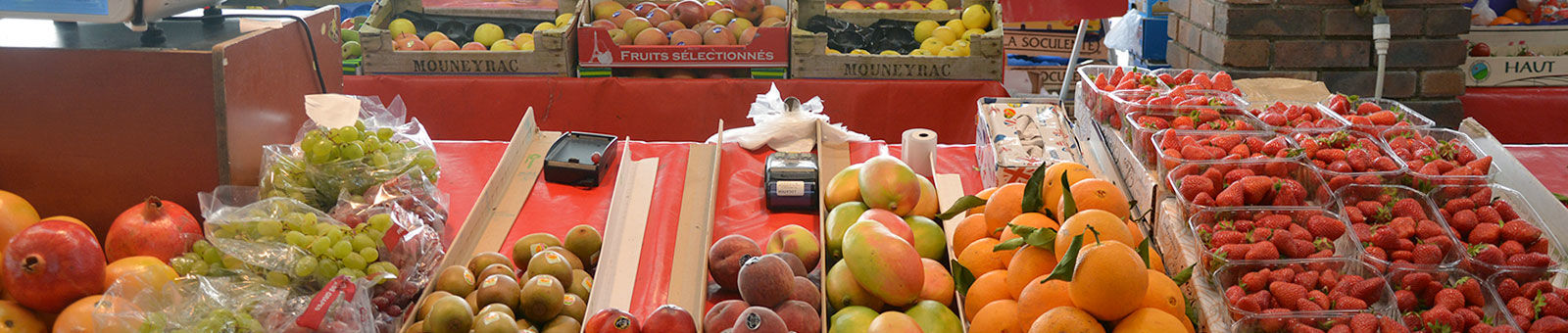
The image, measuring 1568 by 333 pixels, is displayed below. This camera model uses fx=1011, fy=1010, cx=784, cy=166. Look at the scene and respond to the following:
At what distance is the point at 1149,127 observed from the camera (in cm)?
201

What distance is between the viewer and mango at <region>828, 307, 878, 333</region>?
1.48 meters

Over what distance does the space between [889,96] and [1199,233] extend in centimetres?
226

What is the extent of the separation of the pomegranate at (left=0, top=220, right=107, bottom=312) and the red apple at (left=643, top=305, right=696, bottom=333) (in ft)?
2.61

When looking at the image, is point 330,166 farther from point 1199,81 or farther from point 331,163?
point 1199,81

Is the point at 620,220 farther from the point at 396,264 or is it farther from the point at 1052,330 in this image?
the point at 1052,330

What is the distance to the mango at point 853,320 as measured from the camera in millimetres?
1476

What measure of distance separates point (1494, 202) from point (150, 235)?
7.16ft

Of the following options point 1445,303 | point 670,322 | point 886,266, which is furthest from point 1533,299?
point 670,322

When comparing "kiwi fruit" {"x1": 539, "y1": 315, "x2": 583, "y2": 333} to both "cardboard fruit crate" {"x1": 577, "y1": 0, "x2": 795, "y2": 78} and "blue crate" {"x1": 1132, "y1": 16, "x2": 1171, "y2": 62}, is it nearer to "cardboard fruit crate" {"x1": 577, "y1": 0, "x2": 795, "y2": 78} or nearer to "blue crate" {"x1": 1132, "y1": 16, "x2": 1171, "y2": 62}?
"cardboard fruit crate" {"x1": 577, "y1": 0, "x2": 795, "y2": 78}

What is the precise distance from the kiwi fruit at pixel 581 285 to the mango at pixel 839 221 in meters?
0.41

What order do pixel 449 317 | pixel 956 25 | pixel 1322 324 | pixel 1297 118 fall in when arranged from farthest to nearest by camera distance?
pixel 956 25, pixel 1297 118, pixel 449 317, pixel 1322 324

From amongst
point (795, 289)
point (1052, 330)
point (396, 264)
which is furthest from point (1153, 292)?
point (396, 264)

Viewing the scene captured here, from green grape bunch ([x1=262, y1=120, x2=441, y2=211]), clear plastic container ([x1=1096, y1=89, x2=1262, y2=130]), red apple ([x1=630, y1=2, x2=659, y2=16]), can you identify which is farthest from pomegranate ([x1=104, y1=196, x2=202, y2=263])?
red apple ([x1=630, y1=2, x2=659, y2=16])

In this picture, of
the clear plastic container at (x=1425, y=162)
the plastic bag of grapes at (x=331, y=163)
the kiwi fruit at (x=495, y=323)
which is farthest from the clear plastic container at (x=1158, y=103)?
the plastic bag of grapes at (x=331, y=163)
